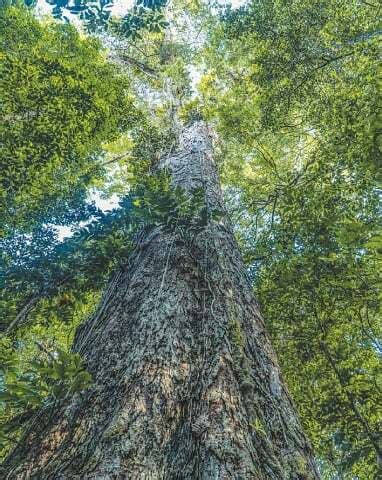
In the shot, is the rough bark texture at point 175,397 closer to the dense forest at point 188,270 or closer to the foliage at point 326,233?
the dense forest at point 188,270

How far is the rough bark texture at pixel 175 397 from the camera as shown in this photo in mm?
1619

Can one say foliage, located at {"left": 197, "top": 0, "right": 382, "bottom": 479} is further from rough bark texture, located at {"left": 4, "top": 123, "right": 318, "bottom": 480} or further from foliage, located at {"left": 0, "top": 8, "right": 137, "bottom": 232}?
foliage, located at {"left": 0, "top": 8, "right": 137, "bottom": 232}

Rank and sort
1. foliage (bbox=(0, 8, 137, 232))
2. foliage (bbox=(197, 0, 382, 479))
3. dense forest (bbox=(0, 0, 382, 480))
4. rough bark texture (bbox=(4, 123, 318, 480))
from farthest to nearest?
foliage (bbox=(0, 8, 137, 232)) → foliage (bbox=(197, 0, 382, 479)) → dense forest (bbox=(0, 0, 382, 480)) → rough bark texture (bbox=(4, 123, 318, 480))

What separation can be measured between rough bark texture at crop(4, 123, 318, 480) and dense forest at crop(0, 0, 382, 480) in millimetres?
11

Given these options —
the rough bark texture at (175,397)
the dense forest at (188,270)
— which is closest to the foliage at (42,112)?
the dense forest at (188,270)

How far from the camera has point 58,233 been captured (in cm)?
533

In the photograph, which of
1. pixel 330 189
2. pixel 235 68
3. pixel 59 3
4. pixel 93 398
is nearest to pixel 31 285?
pixel 93 398

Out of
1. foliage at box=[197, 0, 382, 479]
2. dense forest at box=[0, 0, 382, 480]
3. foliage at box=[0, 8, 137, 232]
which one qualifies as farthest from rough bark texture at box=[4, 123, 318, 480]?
foliage at box=[0, 8, 137, 232]

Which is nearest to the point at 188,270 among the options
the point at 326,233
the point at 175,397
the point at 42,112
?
the point at 175,397

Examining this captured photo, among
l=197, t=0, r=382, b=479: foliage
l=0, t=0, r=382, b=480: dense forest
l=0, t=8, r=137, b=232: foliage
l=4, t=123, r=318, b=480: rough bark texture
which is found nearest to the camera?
l=4, t=123, r=318, b=480: rough bark texture

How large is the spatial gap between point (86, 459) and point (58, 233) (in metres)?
4.13

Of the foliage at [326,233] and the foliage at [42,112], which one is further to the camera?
the foliage at [42,112]

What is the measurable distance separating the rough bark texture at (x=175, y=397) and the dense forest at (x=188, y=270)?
0.04 ft

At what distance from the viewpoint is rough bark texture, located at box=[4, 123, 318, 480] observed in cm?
162
